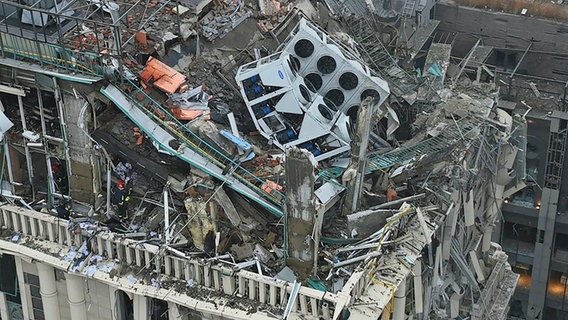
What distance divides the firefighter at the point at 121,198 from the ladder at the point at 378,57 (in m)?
10.7

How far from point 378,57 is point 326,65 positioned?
4966 millimetres

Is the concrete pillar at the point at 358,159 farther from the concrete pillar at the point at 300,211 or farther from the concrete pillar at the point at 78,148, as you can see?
the concrete pillar at the point at 78,148

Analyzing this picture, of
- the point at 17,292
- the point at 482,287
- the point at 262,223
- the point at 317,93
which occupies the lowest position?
the point at 482,287

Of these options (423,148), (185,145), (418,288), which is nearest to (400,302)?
(418,288)

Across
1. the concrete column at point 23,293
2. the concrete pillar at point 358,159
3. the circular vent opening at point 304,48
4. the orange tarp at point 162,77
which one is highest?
the circular vent opening at point 304,48

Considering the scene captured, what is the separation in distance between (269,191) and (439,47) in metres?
13.7

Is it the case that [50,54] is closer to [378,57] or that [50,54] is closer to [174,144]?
[174,144]

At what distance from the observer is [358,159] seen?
1037 inches

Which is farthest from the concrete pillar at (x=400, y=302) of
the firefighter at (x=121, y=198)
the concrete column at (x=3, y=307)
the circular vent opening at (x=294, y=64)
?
the concrete column at (x=3, y=307)

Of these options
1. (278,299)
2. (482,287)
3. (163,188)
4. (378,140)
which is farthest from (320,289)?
(482,287)

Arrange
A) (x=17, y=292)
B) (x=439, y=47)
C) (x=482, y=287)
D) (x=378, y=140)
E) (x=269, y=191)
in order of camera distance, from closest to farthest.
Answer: (x=269, y=191), (x=17, y=292), (x=378, y=140), (x=482, y=287), (x=439, y=47)

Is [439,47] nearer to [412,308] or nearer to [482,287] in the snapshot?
[482,287]

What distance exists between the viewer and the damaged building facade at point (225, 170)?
83.0 ft

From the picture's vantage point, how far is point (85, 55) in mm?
26953
